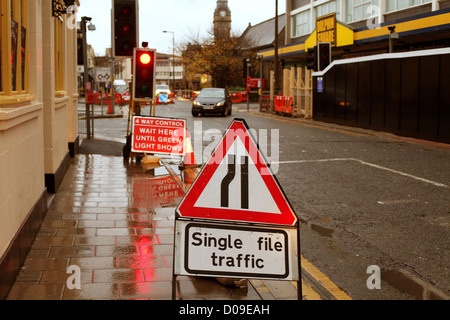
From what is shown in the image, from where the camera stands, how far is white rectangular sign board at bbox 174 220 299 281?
3629mm

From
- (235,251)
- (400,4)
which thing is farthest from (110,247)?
(400,4)

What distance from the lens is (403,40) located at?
23.9 meters

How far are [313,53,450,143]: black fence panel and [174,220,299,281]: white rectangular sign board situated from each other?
13319 millimetres

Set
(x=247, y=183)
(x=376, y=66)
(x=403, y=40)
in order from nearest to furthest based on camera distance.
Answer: (x=247, y=183), (x=376, y=66), (x=403, y=40)

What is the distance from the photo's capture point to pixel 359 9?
3103 centimetres

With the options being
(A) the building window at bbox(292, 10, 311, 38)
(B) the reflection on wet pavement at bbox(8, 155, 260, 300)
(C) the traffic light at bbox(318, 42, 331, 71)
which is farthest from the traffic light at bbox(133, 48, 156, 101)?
(A) the building window at bbox(292, 10, 311, 38)

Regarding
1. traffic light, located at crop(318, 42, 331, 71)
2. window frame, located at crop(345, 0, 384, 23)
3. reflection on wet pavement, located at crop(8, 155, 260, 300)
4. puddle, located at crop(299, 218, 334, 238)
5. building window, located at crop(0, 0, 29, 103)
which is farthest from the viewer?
window frame, located at crop(345, 0, 384, 23)

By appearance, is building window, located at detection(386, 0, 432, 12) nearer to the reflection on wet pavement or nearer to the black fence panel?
the black fence panel

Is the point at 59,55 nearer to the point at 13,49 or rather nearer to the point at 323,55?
the point at 13,49

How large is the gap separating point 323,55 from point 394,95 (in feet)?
24.1

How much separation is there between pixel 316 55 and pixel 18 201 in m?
21.8

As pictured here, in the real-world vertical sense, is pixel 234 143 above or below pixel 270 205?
above
